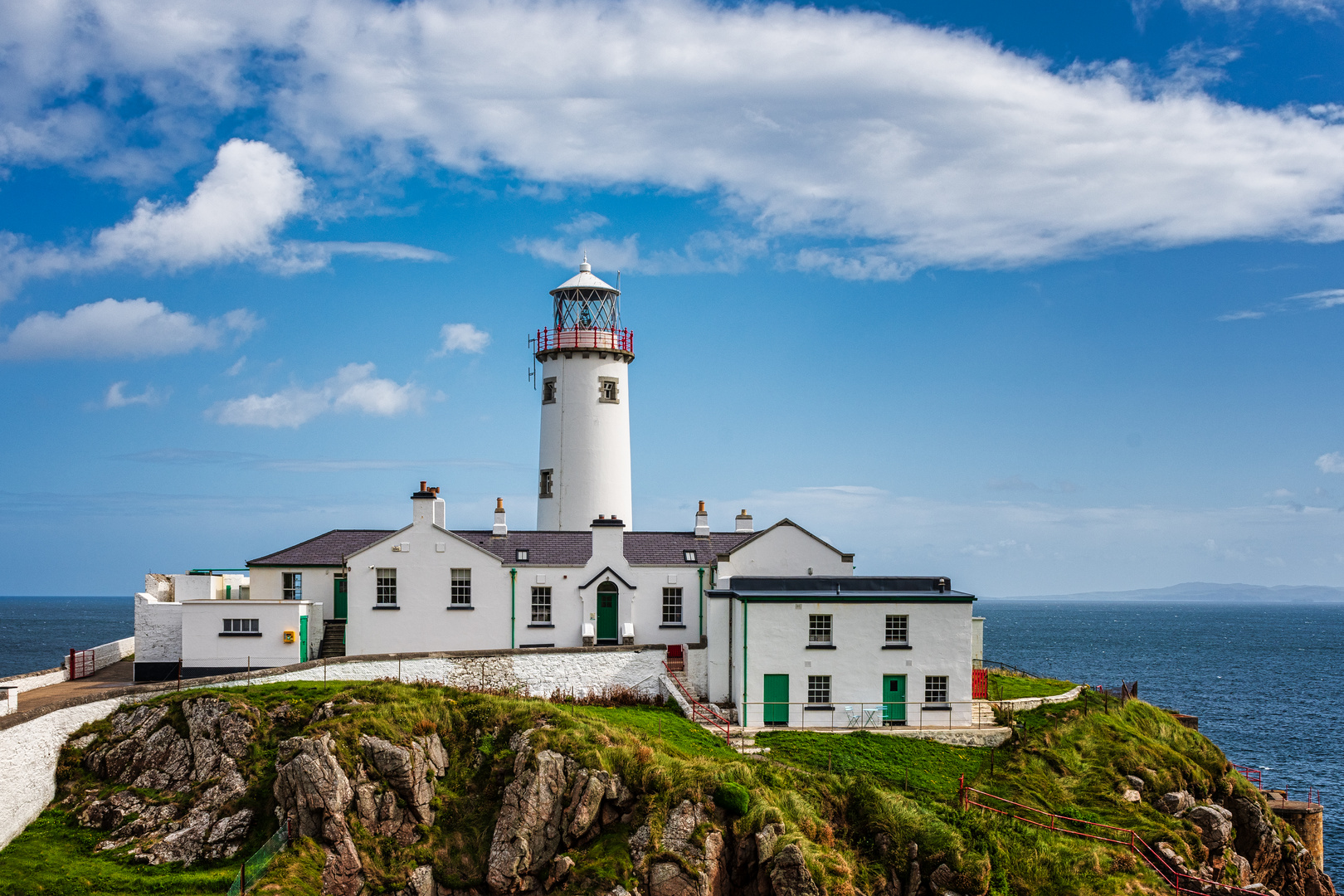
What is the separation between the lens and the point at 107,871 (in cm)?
2434

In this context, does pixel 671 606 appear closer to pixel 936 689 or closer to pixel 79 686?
pixel 936 689

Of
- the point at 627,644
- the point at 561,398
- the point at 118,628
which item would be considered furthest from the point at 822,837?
the point at 118,628

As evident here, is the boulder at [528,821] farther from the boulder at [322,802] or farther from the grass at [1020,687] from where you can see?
the grass at [1020,687]

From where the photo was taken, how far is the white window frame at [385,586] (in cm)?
3603

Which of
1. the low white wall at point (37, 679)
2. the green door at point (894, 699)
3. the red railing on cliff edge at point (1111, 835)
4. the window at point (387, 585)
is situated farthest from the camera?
the window at point (387, 585)

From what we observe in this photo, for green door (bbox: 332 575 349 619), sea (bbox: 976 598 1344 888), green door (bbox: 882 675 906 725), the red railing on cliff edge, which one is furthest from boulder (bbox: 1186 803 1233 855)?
green door (bbox: 332 575 349 619)

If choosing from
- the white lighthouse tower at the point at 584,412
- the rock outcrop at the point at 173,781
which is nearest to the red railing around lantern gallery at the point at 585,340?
the white lighthouse tower at the point at 584,412

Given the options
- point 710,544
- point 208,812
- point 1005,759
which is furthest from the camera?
point 710,544

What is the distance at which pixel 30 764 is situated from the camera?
26531 mm

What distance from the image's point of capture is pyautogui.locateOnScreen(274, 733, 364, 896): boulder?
24781 mm

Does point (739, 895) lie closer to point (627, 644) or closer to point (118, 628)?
point (627, 644)

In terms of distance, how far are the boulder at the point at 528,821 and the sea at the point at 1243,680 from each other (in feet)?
90.2

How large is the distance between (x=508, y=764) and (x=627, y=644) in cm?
867

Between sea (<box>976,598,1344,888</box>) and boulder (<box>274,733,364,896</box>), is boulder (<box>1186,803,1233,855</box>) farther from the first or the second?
boulder (<box>274,733,364,896</box>)
